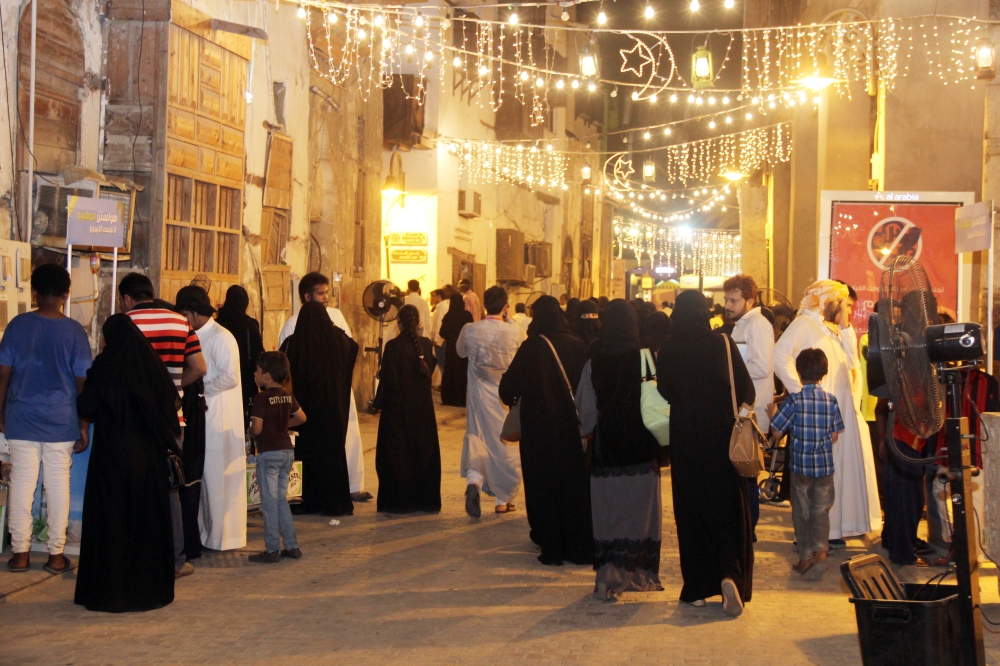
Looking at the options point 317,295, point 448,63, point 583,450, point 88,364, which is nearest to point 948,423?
point 583,450

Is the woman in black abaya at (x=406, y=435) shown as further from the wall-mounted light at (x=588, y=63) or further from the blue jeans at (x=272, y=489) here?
the wall-mounted light at (x=588, y=63)

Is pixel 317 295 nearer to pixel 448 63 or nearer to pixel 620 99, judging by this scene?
pixel 448 63

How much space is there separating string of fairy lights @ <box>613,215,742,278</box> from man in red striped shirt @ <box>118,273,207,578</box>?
37.2m

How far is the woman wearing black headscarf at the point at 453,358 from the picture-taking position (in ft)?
56.1

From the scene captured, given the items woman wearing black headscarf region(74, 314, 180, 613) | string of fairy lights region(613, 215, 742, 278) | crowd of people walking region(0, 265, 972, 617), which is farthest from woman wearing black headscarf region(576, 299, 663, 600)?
string of fairy lights region(613, 215, 742, 278)

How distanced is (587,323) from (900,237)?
3.23m

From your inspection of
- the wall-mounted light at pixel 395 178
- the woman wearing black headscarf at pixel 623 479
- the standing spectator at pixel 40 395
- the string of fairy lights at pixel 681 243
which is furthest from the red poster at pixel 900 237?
the string of fairy lights at pixel 681 243

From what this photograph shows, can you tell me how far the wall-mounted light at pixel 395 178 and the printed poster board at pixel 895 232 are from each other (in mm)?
11825

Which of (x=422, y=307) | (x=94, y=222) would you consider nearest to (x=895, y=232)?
(x=94, y=222)

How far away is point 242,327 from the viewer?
8453 mm

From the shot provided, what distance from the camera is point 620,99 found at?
40.0 meters

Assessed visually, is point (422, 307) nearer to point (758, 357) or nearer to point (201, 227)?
point (201, 227)

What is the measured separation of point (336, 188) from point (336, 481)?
24.3 feet

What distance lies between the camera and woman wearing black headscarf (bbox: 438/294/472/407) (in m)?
17.1
